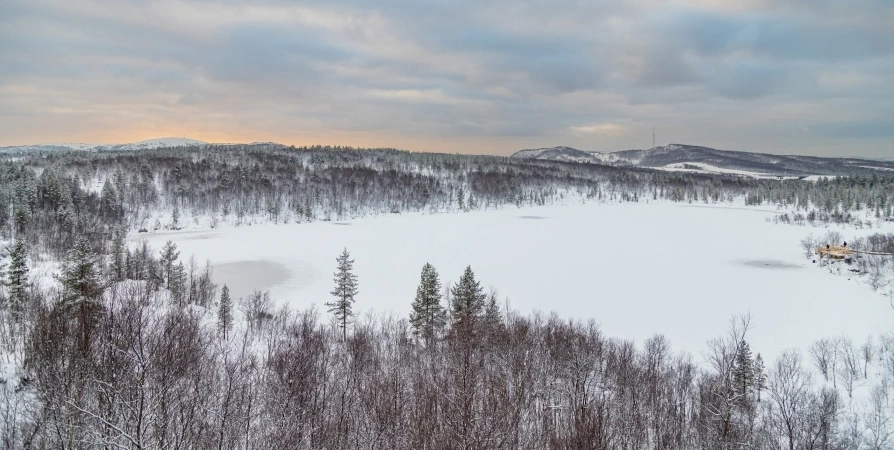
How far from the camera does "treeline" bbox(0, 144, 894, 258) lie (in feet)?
279

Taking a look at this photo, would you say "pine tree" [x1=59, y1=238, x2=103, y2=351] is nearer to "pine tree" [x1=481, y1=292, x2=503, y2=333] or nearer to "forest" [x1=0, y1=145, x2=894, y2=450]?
"forest" [x1=0, y1=145, x2=894, y2=450]

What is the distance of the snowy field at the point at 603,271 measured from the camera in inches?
1652

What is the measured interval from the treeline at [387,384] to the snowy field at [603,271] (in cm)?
477

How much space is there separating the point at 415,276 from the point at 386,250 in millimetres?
20251

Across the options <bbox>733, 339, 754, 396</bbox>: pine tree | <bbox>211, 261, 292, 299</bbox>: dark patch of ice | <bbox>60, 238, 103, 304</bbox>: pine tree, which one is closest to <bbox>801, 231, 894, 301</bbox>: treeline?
<bbox>733, 339, 754, 396</bbox>: pine tree

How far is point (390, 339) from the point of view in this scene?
34031 mm

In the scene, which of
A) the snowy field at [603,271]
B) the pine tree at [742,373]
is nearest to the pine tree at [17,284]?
the snowy field at [603,271]

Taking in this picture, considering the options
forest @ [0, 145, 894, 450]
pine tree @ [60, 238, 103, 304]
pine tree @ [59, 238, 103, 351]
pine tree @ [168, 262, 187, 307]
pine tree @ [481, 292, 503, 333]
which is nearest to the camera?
forest @ [0, 145, 894, 450]

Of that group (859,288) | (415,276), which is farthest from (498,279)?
(859,288)

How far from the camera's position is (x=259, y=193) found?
457 feet

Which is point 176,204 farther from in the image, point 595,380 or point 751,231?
point 751,231

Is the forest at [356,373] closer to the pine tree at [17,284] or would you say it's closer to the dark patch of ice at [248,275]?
the pine tree at [17,284]

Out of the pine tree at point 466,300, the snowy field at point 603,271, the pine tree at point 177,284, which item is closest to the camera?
the pine tree at point 466,300

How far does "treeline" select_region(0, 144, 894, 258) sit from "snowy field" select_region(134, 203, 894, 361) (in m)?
17.6
